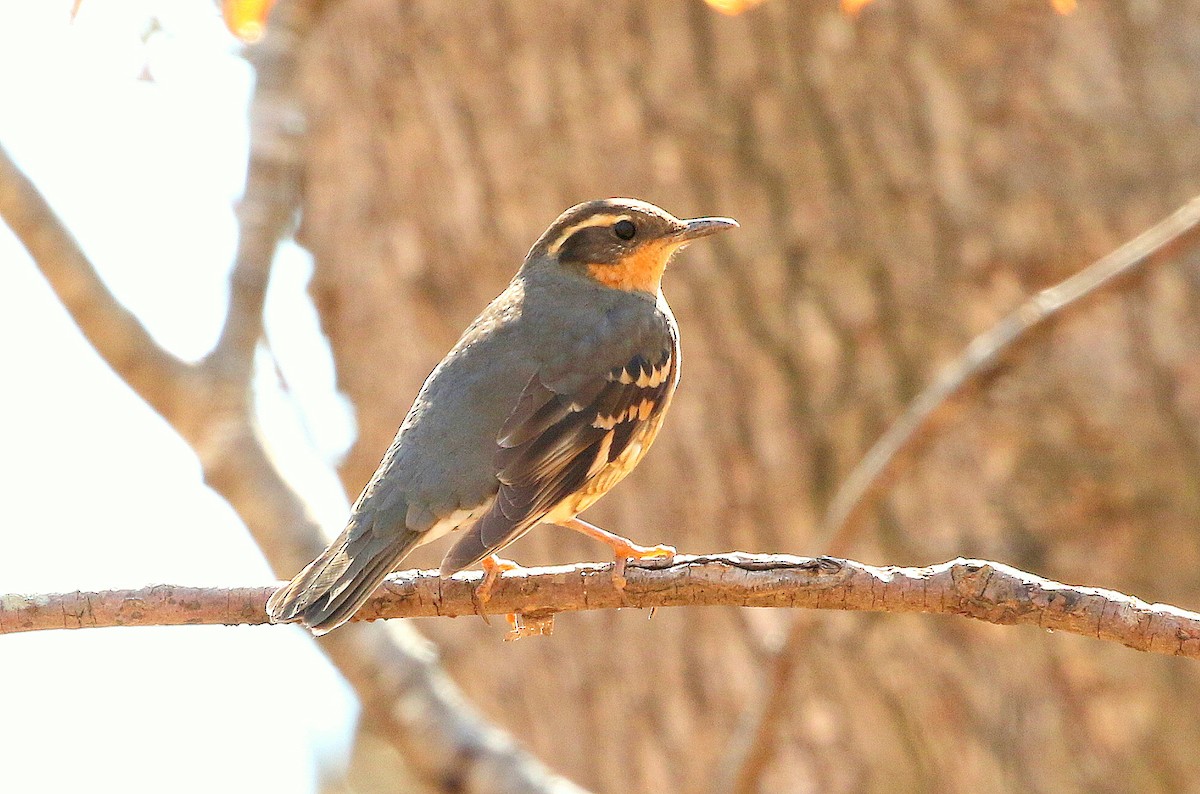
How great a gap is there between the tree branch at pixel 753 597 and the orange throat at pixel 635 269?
2285mm

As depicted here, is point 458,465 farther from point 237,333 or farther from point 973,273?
point 973,273

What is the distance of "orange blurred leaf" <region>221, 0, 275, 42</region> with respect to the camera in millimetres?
6680

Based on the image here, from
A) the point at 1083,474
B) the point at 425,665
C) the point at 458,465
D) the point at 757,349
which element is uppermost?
the point at 757,349

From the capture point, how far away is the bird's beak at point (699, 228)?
602cm

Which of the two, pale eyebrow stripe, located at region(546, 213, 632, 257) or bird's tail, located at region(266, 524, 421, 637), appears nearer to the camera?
bird's tail, located at region(266, 524, 421, 637)

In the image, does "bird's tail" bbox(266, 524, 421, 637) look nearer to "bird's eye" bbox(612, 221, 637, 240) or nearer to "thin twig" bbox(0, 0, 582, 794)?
"thin twig" bbox(0, 0, 582, 794)

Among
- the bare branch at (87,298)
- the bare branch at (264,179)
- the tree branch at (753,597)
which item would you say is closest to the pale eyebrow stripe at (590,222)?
the bare branch at (264,179)

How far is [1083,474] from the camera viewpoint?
7.11 m

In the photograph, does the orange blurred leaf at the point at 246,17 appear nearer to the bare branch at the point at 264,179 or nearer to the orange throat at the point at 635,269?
the bare branch at the point at 264,179

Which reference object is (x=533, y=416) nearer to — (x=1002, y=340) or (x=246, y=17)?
(x=1002, y=340)

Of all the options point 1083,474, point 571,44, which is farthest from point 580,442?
point 571,44

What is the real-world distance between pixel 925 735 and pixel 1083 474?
5.10ft

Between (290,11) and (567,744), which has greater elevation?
(290,11)

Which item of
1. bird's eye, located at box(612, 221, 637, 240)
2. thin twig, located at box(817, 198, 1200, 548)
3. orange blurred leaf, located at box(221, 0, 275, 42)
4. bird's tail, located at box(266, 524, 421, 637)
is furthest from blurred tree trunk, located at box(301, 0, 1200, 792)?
bird's tail, located at box(266, 524, 421, 637)
